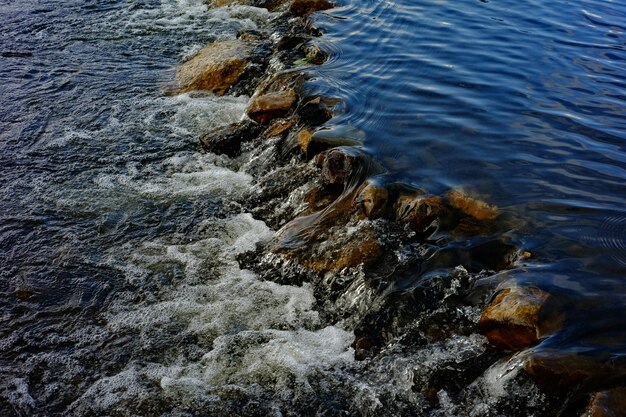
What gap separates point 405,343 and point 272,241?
6.89 ft

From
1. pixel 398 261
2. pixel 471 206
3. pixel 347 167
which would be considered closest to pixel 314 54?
pixel 347 167

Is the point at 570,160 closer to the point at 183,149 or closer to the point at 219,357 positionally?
the point at 219,357

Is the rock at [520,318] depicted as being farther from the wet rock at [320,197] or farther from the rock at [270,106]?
the rock at [270,106]

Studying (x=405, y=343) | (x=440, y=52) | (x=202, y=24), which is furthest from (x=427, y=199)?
(x=202, y=24)

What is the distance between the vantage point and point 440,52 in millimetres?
10031

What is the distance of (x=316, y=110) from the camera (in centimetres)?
829

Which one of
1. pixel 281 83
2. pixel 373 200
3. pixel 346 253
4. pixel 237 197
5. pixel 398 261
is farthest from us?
pixel 281 83

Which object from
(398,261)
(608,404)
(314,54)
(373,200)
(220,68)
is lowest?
(398,261)

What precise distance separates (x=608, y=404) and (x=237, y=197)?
4920 millimetres

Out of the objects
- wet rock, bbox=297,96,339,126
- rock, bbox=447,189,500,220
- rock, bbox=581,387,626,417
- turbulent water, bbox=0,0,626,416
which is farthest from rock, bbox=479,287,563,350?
wet rock, bbox=297,96,339,126

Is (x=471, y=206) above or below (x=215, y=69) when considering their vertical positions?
above

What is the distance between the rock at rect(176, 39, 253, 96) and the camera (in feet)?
33.3

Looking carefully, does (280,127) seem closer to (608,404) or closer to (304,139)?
(304,139)

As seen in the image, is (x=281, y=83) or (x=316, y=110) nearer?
(x=316, y=110)
